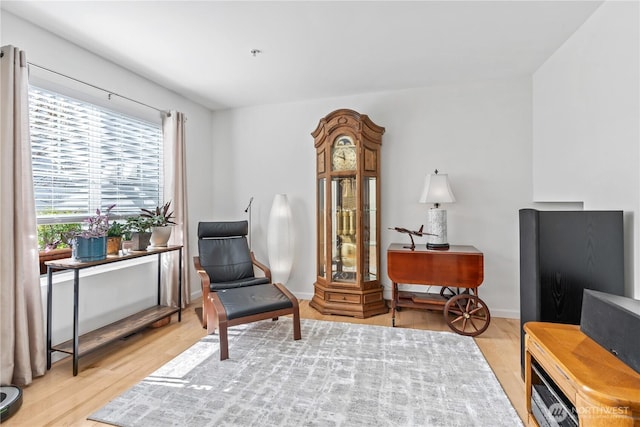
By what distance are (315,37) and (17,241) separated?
244 centimetres

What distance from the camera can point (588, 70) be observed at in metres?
2.09

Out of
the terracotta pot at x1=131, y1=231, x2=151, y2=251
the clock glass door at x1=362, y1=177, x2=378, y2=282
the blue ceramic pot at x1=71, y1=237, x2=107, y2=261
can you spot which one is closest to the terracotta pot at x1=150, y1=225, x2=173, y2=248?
the terracotta pot at x1=131, y1=231, x2=151, y2=251

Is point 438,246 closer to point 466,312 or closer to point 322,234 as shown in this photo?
point 466,312

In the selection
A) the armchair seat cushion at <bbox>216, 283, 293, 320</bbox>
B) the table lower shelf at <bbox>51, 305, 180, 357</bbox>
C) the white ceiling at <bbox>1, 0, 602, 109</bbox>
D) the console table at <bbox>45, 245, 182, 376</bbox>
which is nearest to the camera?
the white ceiling at <bbox>1, 0, 602, 109</bbox>

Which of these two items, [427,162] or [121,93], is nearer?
[121,93]

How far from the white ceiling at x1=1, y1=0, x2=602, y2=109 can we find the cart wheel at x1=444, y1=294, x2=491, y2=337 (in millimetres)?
2168

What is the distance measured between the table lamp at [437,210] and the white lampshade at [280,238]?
5.22ft

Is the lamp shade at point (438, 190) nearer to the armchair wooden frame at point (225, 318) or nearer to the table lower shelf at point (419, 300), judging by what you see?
the table lower shelf at point (419, 300)

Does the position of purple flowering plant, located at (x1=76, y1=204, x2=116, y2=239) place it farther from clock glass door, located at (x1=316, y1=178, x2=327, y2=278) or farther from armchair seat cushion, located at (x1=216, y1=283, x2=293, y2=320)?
Answer: clock glass door, located at (x1=316, y1=178, x2=327, y2=278)

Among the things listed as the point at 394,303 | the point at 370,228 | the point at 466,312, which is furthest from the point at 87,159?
the point at 466,312

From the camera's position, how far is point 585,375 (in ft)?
3.75

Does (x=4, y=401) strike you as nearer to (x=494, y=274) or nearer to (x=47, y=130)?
(x=47, y=130)

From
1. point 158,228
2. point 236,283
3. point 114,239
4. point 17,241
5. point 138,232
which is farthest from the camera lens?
point 236,283

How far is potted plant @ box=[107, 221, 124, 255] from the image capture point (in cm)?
243
